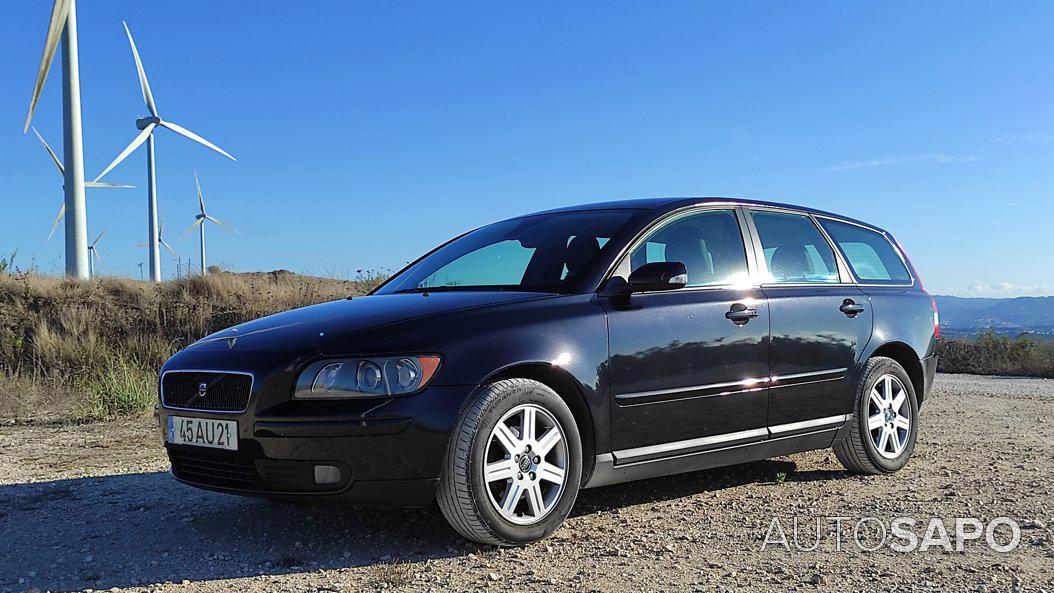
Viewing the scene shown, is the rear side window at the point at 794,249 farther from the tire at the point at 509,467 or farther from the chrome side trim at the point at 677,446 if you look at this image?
the tire at the point at 509,467

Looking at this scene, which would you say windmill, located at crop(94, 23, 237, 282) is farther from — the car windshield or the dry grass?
the car windshield

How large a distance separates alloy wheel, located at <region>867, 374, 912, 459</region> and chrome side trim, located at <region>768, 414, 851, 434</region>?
0.30 metres

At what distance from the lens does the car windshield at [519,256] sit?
4773mm

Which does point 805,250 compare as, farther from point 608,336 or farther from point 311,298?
point 311,298

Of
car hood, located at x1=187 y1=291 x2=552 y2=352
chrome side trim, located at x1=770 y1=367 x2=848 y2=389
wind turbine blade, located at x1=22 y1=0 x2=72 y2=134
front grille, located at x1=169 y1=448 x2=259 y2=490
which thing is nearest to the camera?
front grille, located at x1=169 y1=448 x2=259 y2=490

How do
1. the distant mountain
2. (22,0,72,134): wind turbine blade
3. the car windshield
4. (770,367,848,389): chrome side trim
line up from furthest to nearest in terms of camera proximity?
the distant mountain
(22,0,72,134): wind turbine blade
(770,367,848,389): chrome side trim
the car windshield

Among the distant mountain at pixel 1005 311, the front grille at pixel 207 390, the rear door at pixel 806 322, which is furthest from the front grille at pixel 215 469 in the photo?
the distant mountain at pixel 1005 311

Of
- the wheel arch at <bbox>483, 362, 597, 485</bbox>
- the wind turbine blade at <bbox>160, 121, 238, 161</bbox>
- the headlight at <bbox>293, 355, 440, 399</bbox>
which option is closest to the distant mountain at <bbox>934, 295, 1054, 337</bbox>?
the wind turbine blade at <bbox>160, 121, 238, 161</bbox>

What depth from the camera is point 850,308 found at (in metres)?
5.74

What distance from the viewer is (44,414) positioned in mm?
9195

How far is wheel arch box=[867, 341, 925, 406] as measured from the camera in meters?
6.10

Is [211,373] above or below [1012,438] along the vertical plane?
above

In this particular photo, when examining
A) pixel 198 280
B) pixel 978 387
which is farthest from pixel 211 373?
pixel 198 280

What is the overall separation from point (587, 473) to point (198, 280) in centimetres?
1813
